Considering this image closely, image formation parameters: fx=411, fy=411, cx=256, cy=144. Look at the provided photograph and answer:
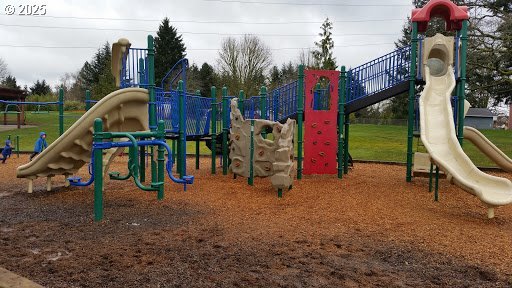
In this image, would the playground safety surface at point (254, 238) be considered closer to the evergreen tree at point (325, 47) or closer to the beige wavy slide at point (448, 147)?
the beige wavy slide at point (448, 147)

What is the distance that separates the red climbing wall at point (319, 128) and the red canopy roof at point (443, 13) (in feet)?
8.17

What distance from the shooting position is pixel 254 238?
544 centimetres

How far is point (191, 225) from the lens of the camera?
609 cm

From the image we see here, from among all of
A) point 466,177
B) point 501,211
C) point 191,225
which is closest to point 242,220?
point 191,225

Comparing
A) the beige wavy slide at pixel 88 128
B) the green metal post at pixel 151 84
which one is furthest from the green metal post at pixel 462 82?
the beige wavy slide at pixel 88 128

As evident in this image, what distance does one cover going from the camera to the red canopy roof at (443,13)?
10086 mm

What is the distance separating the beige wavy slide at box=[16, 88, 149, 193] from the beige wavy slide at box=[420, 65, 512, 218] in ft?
18.3

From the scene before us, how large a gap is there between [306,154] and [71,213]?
601cm

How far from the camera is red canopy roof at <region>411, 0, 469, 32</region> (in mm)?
10086

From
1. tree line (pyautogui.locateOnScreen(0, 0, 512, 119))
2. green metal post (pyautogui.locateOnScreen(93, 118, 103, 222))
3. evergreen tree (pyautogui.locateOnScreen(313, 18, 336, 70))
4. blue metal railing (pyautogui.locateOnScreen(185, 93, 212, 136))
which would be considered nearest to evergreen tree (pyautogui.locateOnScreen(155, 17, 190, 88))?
tree line (pyautogui.locateOnScreen(0, 0, 512, 119))

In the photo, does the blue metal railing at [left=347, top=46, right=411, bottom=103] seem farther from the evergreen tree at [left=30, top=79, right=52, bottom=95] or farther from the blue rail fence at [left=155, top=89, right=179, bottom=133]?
the evergreen tree at [left=30, top=79, right=52, bottom=95]

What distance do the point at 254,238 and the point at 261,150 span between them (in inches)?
166

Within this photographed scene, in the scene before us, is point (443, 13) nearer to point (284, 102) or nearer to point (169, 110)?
point (284, 102)

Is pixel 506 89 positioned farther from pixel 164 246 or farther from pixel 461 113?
pixel 164 246
